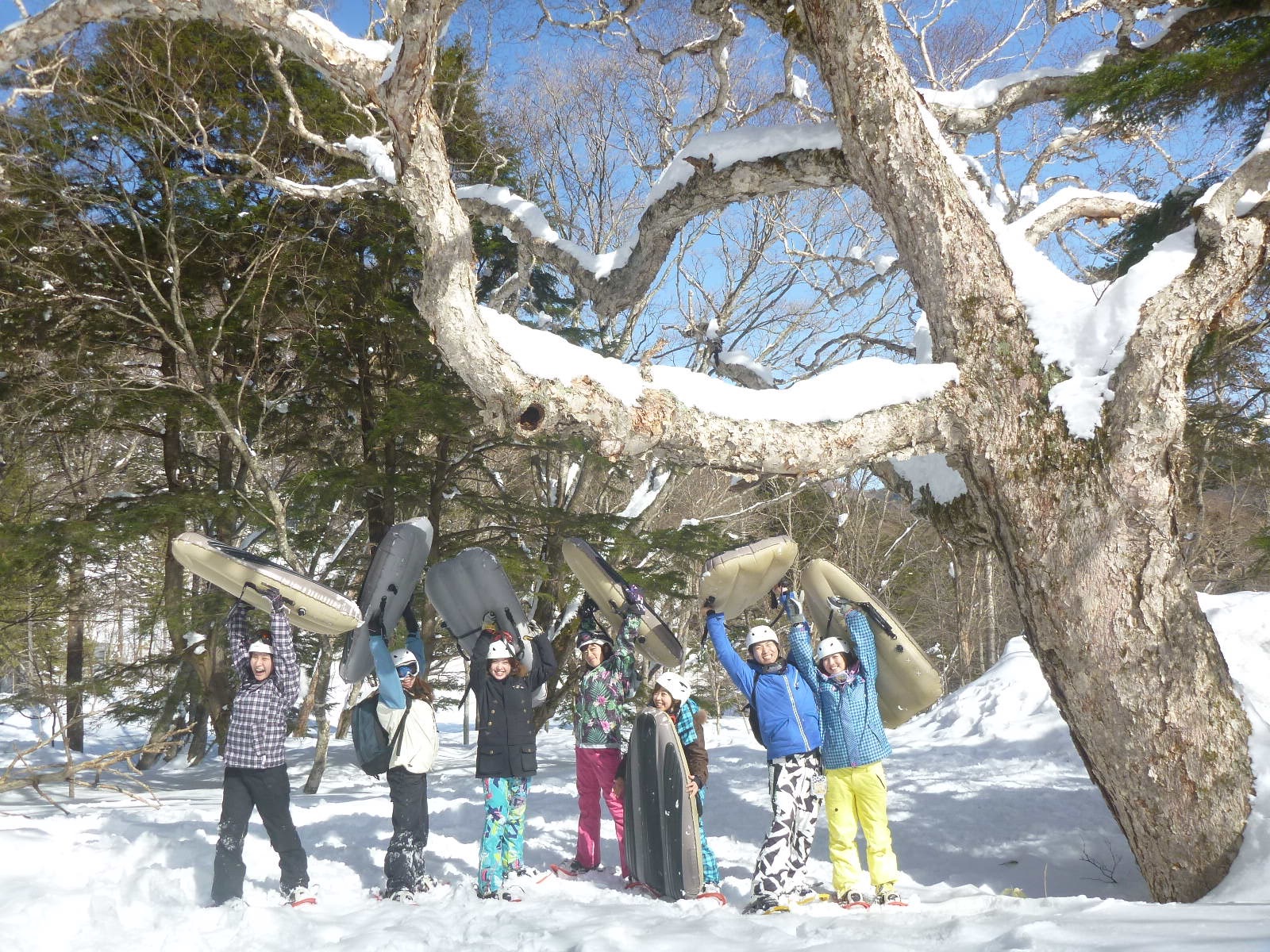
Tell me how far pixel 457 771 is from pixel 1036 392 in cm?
712

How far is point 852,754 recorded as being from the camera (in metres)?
4.54

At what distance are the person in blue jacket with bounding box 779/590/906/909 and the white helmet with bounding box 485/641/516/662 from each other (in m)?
1.72

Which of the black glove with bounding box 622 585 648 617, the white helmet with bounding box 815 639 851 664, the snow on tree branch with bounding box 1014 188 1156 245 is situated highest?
the snow on tree branch with bounding box 1014 188 1156 245

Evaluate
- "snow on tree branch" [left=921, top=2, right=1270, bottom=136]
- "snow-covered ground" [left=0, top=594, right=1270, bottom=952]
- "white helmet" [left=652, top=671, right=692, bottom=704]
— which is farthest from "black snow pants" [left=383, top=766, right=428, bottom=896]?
"snow on tree branch" [left=921, top=2, right=1270, bottom=136]

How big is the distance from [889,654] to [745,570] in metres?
1.03

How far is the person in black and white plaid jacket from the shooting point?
172 inches

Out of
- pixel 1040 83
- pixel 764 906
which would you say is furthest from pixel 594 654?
pixel 1040 83

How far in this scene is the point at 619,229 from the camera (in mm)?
12414

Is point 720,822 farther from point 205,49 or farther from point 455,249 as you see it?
point 205,49

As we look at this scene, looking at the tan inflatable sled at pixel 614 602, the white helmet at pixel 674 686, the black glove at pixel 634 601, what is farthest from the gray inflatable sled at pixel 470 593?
the white helmet at pixel 674 686

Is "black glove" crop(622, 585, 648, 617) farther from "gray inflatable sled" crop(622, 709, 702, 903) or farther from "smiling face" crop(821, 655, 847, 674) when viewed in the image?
"smiling face" crop(821, 655, 847, 674)

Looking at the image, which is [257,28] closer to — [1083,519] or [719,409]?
[719,409]

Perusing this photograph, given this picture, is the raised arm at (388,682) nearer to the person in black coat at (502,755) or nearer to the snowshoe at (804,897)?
the person in black coat at (502,755)

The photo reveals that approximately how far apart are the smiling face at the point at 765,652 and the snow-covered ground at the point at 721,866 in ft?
4.21
